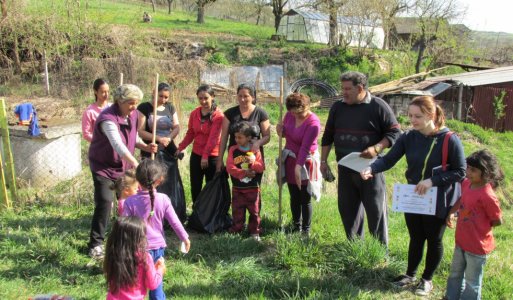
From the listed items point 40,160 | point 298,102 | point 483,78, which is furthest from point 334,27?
point 298,102

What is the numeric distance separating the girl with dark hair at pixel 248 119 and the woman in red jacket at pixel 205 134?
0.39 ft

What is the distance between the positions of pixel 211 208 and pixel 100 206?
128 cm

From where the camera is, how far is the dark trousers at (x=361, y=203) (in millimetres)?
4129

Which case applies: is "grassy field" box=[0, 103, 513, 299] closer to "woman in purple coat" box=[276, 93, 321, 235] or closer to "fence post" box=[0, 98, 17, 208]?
"fence post" box=[0, 98, 17, 208]

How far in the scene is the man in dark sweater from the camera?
13.2 feet

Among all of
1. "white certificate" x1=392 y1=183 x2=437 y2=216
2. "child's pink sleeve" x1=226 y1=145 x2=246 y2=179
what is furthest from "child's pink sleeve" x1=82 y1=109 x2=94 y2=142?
"white certificate" x1=392 y1=183 x2=437 y2=216

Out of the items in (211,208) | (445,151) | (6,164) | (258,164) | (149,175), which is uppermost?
(445,151)

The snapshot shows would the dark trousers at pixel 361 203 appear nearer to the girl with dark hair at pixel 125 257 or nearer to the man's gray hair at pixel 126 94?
the man's gray hair at pixel 126 94

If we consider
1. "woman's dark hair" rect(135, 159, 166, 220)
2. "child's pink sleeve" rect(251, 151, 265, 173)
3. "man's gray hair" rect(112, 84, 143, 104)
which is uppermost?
"man's gray hair" rect(112, 84, 143, 104)

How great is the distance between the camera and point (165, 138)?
5.06 metres

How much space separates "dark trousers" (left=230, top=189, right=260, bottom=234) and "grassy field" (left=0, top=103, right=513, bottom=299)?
0.21 m

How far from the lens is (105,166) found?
4250mm

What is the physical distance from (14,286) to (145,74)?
13.2m

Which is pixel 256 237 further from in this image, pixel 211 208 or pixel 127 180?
pixel 127 180
